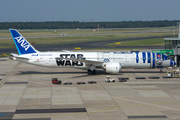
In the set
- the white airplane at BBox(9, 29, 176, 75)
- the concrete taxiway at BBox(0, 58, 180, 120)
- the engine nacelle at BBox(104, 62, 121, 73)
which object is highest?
the white airplane at BBox(9, 29, 176, 75)

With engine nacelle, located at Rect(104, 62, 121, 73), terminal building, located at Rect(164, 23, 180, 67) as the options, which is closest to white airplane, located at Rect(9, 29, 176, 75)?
engine nacelle, located at Rect(104, 62, 121, 73)

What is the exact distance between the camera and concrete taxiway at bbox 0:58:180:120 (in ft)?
86.3

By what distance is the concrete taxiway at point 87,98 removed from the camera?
86.3 feet

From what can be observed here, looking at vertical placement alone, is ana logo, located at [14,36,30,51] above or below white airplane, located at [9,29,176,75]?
above

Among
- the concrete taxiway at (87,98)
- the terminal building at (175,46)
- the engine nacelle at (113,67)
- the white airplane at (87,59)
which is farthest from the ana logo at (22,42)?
the terminal building at (175,46)

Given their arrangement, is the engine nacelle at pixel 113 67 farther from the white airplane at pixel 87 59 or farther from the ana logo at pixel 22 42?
the ana logo at pixel 22 42

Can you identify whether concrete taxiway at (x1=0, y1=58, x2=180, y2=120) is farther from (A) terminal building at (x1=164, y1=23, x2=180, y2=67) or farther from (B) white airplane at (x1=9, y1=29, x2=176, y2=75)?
(A) terminal building at (x1=164, y1=23, x2=180, y2=67)

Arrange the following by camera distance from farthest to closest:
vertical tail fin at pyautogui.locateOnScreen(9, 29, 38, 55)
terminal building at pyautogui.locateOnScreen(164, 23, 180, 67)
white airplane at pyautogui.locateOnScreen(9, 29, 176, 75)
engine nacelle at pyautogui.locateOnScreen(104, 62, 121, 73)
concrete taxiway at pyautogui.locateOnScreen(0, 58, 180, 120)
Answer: terminal building at pyautogui.locateOnScreen(164, 23, 180, 67)
vertical tail fin at pyautogui.locateOnScreen(9, 29, 38, 55)
white airplane at pyautogui.locateOnScreen(9, 29, 176, 75)
engine nacelle at pyautogui.locateOnScreen(104, 62, 121, 73)
concrete taxiway at pyautogui.locateOnScreen(0, 58, 180, 120)

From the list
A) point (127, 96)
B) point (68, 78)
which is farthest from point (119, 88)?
point (68, 78)

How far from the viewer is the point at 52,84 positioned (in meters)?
41.1

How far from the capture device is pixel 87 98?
107 feet

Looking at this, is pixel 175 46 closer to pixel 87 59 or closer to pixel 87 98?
pixel 87 59

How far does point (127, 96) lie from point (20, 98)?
45.6 ft

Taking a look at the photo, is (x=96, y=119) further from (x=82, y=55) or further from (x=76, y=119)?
(x=82, y=55)
